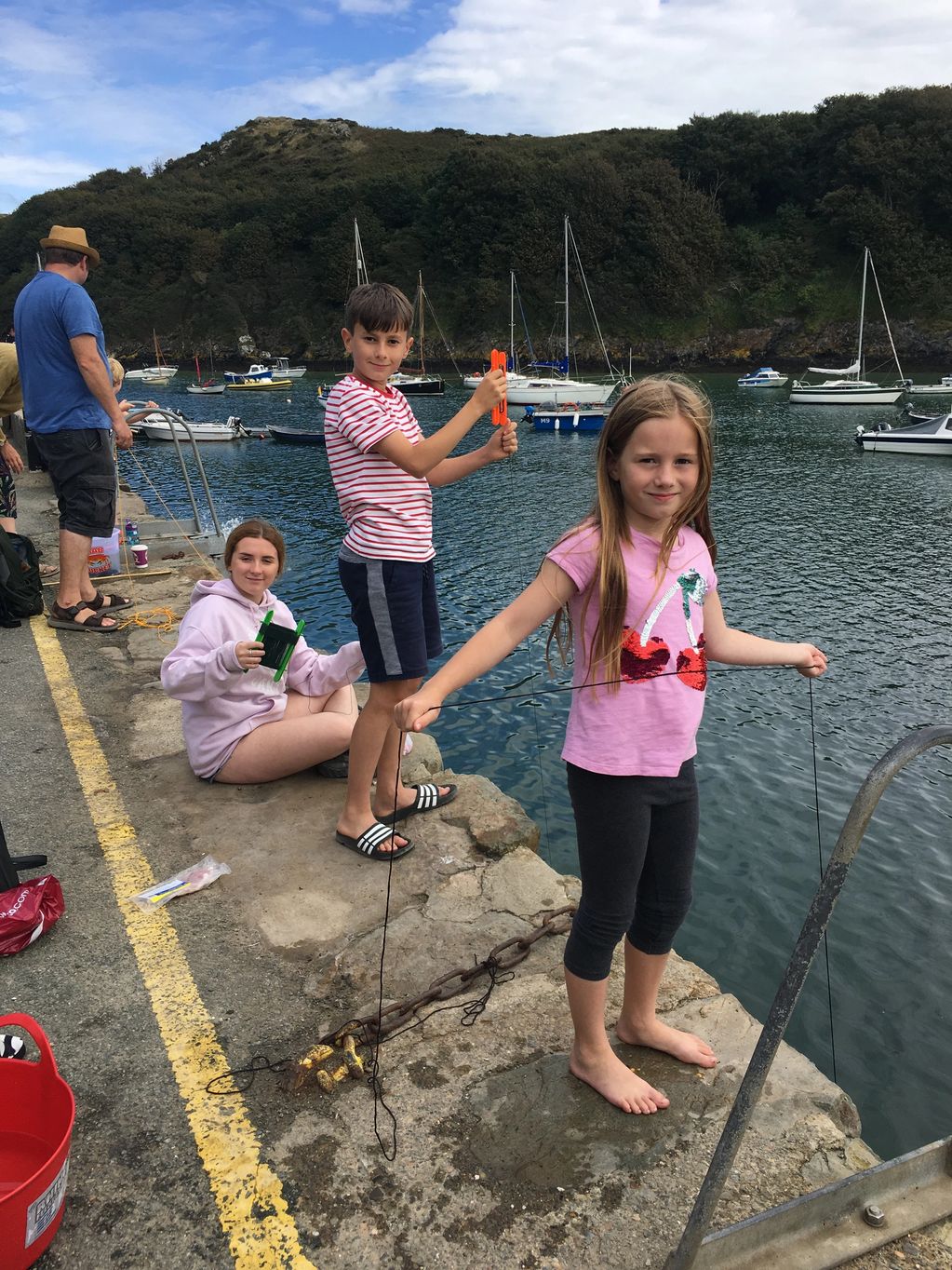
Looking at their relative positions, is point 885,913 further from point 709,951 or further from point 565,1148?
point 565,1148

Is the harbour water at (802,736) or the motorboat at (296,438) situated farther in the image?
the motorboat at (296,438)

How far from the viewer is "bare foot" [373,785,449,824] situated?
12.2ft

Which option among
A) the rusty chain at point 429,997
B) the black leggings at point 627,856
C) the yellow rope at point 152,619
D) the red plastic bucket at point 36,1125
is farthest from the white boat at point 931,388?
the red plastic bucket at point 36,1125

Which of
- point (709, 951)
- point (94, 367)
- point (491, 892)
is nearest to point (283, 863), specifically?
point (491, 892)

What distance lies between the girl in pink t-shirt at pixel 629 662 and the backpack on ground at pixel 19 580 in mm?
5255

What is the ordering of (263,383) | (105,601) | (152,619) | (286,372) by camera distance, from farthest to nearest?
1. (286,372)
2. (263,383)
3. (105,601)
4. (152,619)

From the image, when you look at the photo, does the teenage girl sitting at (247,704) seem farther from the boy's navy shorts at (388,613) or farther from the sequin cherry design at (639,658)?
the sequin cherry design at (639,658)

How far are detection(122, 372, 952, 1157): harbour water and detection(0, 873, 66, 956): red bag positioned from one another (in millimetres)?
3510

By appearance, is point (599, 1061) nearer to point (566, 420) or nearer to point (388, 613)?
point (388, 613)

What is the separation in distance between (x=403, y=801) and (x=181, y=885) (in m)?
1.02

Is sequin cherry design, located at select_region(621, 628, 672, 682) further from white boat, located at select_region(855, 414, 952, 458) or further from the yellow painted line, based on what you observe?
white boat, located at select_region(855, 414, 952, 458)

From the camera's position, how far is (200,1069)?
2383 mm

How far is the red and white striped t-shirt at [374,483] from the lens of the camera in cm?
310

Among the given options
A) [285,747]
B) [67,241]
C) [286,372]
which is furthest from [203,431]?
[286,372]
